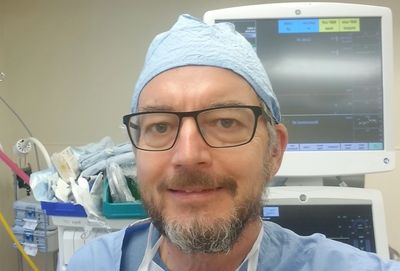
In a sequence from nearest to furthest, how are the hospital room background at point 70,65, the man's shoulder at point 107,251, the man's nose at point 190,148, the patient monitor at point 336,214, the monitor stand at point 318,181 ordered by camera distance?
1. the man's nose at point 190,148
2. the man's shoulder at point 107,251
3. the patient monitor at point 336,214
4. the monitor stand at point 318,181
5. the hospital room background at point 70,65

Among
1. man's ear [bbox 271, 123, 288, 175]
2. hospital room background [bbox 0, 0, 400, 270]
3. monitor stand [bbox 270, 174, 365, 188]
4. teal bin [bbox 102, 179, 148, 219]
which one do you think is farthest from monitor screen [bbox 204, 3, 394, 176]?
hospital room background [bbox 0, 0, 400, 270]

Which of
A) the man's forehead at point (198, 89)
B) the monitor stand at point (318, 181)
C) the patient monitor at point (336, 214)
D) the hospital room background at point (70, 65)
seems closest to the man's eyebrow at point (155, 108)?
the man's forehead at point (198, 89)

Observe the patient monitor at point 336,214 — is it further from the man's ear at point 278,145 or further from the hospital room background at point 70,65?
the hospital room background at point 70,65

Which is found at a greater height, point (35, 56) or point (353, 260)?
point (35, 56)

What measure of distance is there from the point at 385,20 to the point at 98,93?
4.96ft

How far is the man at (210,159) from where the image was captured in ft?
2.63

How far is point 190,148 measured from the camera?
0.77 m

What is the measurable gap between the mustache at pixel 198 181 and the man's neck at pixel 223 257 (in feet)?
0.46

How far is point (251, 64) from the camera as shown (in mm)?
908

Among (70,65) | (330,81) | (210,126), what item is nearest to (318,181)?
(330,81)

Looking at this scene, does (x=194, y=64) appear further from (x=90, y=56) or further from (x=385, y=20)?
(x=90, y=56)

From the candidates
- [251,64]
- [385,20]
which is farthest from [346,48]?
[251,64]

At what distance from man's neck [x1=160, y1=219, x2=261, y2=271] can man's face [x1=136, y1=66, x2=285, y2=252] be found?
68 mm

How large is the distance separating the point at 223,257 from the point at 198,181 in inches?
9.2
